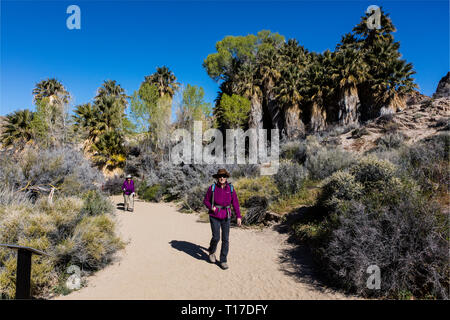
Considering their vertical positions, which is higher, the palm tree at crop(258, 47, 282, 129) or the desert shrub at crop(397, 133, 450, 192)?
the palm tree at crop(258, 47, 282, 129)

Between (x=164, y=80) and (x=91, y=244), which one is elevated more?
(x=164, y=80)

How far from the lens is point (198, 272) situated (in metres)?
4.43

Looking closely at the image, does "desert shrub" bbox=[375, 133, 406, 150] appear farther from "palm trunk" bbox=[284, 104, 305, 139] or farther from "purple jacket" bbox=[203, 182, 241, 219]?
"palm trunk" bbox=[284, 104, 305, 139]

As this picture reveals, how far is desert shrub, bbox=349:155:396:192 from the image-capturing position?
522cm

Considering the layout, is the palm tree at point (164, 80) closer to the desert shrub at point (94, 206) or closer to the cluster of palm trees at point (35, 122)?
the cluster of palm trees at point (35, 122)

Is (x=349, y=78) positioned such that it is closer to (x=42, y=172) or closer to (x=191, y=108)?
(x=191, y=108)

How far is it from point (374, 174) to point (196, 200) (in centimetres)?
731

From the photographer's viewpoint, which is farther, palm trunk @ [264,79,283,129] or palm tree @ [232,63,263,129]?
palm tree @ [232,63,263,129]

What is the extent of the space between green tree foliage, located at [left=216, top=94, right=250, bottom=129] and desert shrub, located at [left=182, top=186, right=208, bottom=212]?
18679 millimetres

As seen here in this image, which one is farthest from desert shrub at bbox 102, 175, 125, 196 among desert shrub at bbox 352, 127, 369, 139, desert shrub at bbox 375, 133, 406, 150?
desert shrub at bbox 352, 127, 369, 139

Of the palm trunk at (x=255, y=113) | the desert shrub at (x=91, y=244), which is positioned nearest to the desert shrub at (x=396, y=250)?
the desert shrub at (x=91, y=244)

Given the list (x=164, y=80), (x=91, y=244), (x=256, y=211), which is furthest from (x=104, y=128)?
(x=91, y=244)

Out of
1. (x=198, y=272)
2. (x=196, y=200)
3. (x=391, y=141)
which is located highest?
(x=391, y=141)

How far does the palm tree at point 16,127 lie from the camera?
21.2m
